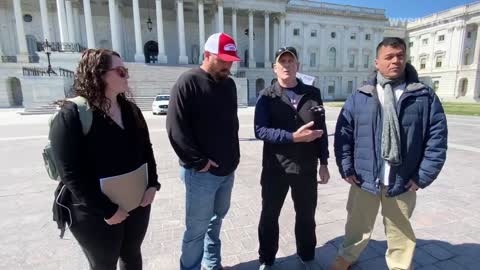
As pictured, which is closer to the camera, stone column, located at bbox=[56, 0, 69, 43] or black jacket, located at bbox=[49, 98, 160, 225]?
black jacket, located at bbox=[49, 98, 160, 225]

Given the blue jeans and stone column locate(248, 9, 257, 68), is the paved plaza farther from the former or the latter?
stone column locate(248, 9, 257, 68)

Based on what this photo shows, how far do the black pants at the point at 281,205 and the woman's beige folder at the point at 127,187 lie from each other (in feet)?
3.97

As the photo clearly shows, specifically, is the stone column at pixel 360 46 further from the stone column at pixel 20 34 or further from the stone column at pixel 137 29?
the stone column at pixel 20 34

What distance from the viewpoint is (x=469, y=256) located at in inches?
113

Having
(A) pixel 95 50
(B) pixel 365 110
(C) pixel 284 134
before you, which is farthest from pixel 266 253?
(A) pixel 95 50

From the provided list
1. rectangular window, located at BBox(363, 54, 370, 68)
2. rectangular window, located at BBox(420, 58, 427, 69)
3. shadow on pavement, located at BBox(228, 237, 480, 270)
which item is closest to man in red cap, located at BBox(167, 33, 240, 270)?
shadow on pavement, located at BBox(228, 237, 480, 270)

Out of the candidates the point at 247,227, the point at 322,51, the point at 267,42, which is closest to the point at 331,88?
the point at 322,51

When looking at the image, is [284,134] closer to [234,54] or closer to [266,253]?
[234,54]

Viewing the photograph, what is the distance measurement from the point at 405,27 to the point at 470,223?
213 ft

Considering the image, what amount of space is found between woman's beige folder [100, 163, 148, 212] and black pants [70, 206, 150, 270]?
0.36 ft

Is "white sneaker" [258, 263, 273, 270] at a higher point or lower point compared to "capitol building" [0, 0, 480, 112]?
lower

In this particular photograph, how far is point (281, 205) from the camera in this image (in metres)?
2.70

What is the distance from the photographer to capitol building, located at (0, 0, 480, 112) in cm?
2878

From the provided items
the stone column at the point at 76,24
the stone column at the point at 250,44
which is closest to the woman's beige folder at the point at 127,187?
the stone column at the point at 250,44
